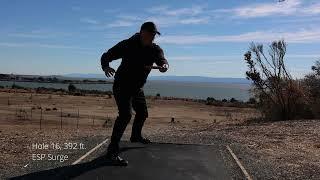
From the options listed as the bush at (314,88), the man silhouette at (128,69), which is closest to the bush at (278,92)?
the bush at (314,88)

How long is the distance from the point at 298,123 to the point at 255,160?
7838 millimetres

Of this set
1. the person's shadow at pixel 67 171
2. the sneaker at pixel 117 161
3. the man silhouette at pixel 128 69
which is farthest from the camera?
the man silhouette at pixel 128 69

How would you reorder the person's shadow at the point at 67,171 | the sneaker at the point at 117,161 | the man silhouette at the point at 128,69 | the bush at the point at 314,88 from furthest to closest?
1. the bush at the point at 314,88
2. the man silhouette at the point at 128,69
3. the sneaker at the point at 117,161
4. the person's shadow at the point at 67,171

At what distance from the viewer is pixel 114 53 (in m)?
8.43

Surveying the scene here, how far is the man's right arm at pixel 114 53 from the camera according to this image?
8.34m

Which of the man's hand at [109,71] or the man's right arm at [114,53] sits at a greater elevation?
the man's right arm at [114,53]

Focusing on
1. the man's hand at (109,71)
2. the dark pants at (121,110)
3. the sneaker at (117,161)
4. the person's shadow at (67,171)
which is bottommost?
the person's shadow at (67,171)

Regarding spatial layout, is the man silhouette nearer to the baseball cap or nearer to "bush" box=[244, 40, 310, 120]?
the baseball cap

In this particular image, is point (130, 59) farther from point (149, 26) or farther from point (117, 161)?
point (117, 161)

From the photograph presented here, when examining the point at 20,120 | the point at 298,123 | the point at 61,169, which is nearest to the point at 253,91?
the point at 298,123

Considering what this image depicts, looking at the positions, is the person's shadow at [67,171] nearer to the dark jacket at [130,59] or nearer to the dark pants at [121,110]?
the dark pants at [121,110]

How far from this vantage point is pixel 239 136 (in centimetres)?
1378

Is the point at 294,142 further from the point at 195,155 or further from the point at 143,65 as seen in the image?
the point at 143,65

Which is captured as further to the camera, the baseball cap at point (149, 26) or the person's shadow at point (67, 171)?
the baseball cap at point (149, 26)
